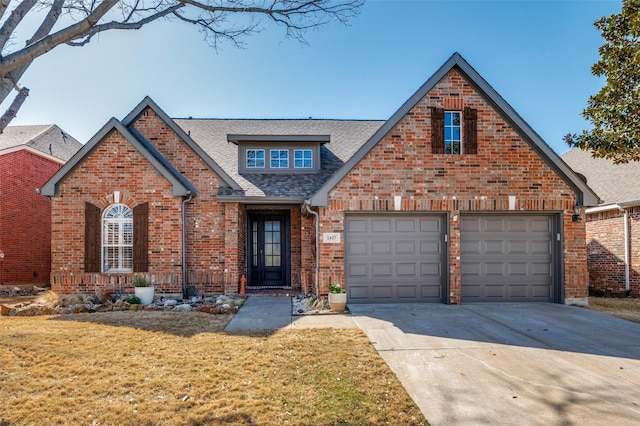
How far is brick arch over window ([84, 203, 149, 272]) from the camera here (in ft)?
34.0

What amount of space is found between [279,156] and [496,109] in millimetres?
6652

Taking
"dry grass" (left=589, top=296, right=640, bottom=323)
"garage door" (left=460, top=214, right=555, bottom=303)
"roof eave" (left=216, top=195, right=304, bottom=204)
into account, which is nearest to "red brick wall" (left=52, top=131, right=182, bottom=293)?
"roof eave" (left=216, top=195, right=304, bottom=204)

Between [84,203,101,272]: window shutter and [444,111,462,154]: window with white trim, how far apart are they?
9431 mm

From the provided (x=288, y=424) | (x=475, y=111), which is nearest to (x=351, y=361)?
(x=288, y=424)

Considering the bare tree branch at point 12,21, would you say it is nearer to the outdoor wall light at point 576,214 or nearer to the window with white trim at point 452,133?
the window with white trim at point 452,133

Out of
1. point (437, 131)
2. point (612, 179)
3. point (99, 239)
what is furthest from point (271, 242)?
point (612, 179)

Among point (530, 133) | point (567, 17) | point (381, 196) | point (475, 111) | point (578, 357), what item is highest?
point (567, 17)

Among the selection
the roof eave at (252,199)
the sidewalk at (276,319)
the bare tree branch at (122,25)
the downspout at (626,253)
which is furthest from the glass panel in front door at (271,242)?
the downspout at (626,253)

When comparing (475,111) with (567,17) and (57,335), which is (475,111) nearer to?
(567,17)

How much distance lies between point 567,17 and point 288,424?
12.1 metres

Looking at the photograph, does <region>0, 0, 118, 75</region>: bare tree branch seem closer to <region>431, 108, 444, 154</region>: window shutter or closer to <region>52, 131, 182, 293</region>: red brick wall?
<region>52, 131, 182, 293</region>: red brick wall

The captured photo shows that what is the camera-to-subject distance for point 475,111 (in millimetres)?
9828

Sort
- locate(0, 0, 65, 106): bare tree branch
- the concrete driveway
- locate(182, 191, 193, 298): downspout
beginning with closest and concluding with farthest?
the concrete driveway < locate(0, 0, 65, 106): bare tree branch < locate(182, 191, 193, 298): downspout

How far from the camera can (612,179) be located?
13789 millimetres
